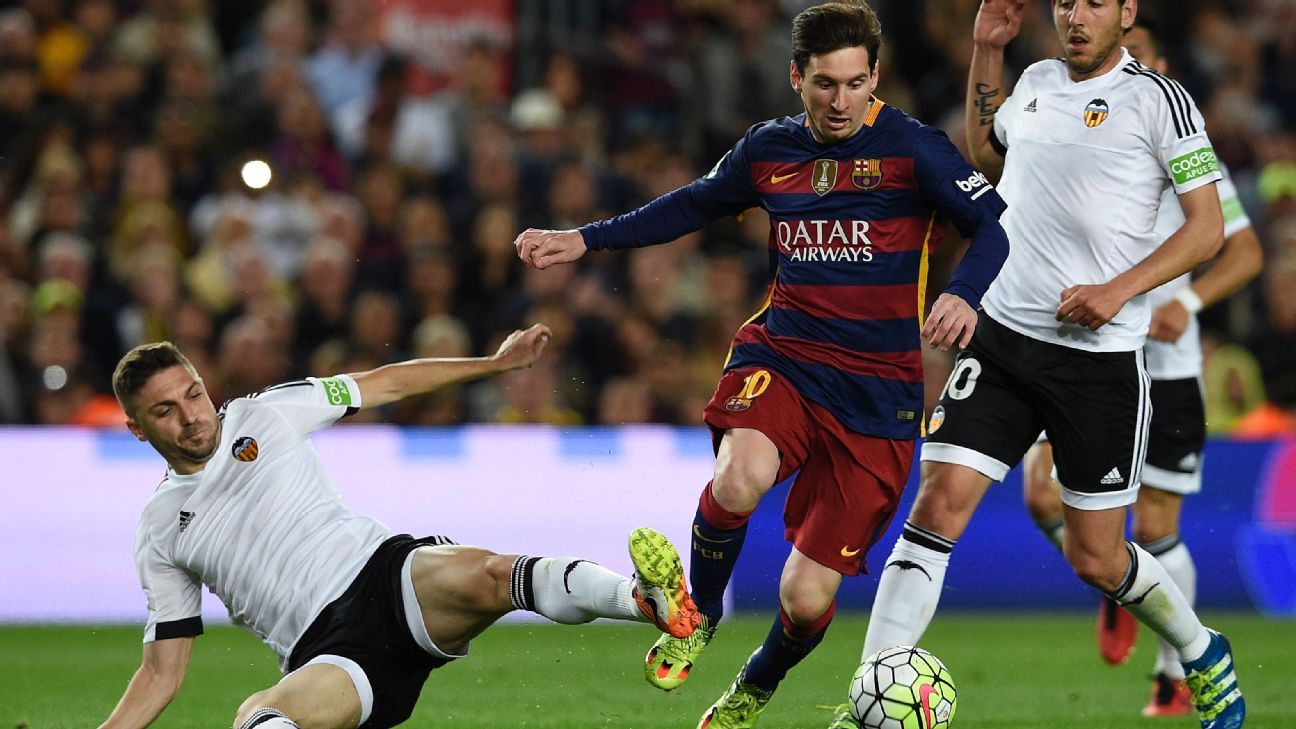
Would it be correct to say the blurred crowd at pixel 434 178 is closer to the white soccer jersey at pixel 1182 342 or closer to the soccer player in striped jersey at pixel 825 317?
the white soccer jersey at pixel 1182 342

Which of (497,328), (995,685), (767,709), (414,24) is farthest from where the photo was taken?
(414,24)

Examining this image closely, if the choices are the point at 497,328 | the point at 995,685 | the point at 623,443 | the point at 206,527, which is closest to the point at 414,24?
the point at 497,328

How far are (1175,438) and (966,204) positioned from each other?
8.10 ft

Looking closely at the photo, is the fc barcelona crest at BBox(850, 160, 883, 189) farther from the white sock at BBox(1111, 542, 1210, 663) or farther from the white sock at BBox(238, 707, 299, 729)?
the white sock at BBox(238, 707, 299, 729)

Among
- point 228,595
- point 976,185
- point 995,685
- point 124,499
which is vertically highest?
point 976,185

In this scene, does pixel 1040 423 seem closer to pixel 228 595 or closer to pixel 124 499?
pixel 228 595

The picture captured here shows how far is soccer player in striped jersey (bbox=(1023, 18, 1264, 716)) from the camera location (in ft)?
23.7

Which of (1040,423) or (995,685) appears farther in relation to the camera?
(995,685)

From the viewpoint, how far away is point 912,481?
10.3 m

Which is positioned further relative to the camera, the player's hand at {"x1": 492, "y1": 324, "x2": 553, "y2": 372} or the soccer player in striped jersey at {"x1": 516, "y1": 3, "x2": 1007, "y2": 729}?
the player's hand at {"x1": 492, "y1": 324, "x2": 553, "y2": 372}

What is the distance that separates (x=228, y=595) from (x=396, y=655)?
23.8 inches

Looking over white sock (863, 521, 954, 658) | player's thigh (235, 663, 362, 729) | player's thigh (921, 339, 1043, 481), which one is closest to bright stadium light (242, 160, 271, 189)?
player's thigh (921, 339, 1043, 481)

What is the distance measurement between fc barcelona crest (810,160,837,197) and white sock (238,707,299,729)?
2.36 meters

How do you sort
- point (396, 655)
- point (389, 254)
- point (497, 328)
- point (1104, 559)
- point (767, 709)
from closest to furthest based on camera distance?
1. point (396, 655)
2. point (1104, 559)
3. point (767, 709)
4. point (497, 328)
5. point (389, 254)
